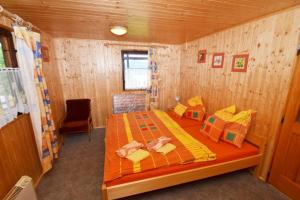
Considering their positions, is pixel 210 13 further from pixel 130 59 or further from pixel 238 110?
pixel 130 59

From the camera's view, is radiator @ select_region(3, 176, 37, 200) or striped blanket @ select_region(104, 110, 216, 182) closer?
radiator @ select_region(3, 176, 37, 200)

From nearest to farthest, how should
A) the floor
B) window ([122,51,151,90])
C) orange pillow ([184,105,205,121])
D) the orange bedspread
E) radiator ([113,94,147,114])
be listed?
the orange bedspread, the floor, orange pillow ([184,105,205,121]), window ([122,51,151,90]), radiator ([113,94,147,114])

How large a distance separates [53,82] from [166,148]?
280 centimetres

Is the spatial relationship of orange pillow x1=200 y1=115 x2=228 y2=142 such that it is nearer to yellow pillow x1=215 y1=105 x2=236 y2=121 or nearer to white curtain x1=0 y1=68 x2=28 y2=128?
yellow pillow x1=215 y1=105 x2=236 y2=121

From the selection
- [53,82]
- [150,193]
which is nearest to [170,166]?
[150,193]

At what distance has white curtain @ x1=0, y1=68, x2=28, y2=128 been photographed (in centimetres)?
162

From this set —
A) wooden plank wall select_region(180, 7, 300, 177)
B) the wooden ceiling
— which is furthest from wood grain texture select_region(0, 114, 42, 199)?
wooden plank wall select_region(180, 7, 300, 177)

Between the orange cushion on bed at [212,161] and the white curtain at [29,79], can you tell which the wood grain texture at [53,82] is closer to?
the white curtain at [29,79]

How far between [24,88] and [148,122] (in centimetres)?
210

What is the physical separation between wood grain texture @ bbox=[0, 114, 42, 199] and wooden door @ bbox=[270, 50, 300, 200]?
11.2ft

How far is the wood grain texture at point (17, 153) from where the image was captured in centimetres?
157

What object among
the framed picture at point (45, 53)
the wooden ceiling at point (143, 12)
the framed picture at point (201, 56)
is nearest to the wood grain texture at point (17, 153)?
the framed picture at point (45, 53)

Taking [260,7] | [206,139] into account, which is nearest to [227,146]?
[206,139]

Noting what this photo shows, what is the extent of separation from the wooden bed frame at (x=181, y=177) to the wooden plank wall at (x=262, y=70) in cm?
13
